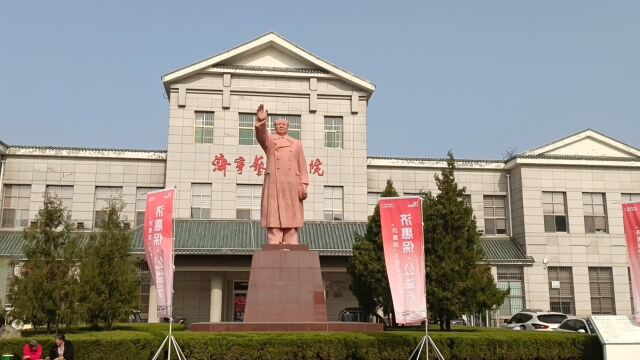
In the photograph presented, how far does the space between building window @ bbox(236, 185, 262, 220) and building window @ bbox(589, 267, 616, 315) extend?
14.6 metres

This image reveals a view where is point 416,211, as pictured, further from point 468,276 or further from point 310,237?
point 310,237

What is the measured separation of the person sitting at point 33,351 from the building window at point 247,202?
47.9ft

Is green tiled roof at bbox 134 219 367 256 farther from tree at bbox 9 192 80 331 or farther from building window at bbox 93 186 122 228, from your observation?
tree at bbox 9 192 80 331

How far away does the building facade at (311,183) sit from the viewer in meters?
25.0

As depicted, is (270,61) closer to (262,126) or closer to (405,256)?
(262,126)

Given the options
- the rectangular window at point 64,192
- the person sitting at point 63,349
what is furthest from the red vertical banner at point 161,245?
the rectangular window at point 64,192

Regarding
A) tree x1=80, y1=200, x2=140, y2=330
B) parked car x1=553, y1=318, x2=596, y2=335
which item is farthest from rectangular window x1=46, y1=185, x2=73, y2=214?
parked car x1=553, y1=318, x2=596, y2=335

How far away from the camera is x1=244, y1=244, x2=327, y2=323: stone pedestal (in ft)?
42.5

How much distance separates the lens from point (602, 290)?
2566 centimetres

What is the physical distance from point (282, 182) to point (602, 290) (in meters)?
18.1

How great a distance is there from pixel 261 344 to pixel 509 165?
18822mm

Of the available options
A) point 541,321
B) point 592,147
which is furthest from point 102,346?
point 592,147

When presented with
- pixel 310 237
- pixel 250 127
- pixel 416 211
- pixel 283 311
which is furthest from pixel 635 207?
pixel 250 127

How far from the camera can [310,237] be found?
24.2 meters
